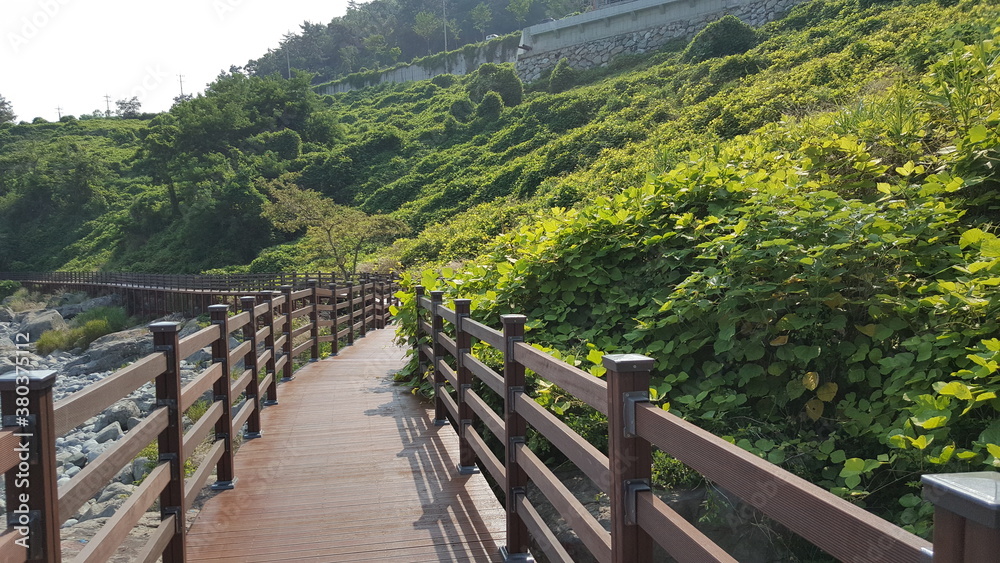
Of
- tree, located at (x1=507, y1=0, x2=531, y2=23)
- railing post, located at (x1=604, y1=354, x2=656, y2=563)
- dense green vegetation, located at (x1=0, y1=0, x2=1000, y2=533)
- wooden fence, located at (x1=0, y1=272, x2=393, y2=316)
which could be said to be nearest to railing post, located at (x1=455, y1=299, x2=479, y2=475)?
dense green vegetation, located at (x1=0, y1=0, x2=1000, y2=533)

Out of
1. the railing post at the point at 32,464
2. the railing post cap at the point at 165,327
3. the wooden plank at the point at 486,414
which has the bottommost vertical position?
the wooden plank at the point at 486,414

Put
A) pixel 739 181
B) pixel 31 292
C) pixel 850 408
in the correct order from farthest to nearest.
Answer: pixel 31 292, pixel 739 181, pixel 850 408

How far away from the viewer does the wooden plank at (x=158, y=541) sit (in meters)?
2.69

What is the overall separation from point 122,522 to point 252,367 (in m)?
3.20

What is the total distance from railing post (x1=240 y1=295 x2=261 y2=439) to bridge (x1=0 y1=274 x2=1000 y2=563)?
2cm

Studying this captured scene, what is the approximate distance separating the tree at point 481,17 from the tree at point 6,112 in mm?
61224

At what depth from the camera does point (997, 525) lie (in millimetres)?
827

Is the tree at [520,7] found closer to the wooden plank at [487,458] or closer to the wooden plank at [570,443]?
the wooden plank at [487,458]

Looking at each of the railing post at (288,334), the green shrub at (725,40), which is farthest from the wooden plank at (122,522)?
the green shrub at (725,40)

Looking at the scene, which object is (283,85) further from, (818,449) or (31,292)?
(818,449)

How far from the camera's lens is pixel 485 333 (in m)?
3.88

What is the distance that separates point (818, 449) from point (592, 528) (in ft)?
5.75

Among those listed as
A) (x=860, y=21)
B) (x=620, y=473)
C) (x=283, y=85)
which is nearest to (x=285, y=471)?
(x=620, y=473)

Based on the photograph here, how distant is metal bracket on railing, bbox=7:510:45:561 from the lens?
1757mm
